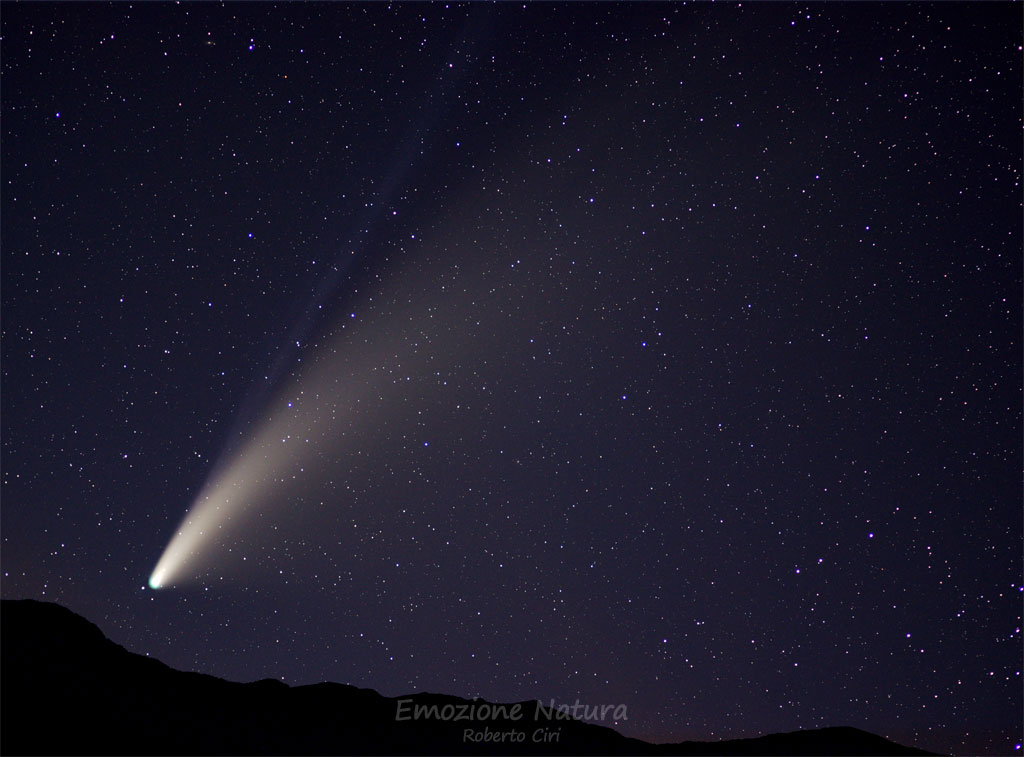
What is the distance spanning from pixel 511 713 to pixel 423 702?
65.8 inches

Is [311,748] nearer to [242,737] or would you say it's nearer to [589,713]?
[242,737]

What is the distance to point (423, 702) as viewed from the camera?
36.1 ft

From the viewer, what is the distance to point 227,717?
30.0 feet

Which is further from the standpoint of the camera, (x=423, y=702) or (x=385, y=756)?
(x=423, y=702)

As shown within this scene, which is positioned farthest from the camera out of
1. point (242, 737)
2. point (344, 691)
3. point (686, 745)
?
point (344, 691)

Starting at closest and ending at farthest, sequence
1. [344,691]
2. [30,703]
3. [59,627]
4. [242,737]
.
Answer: [30,703]
[242,737]
[59,627]
[344,691]

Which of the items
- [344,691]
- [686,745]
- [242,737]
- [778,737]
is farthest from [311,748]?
[778,737]

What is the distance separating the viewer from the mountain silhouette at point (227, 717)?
7.50 metres

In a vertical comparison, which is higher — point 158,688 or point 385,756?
point 158,688

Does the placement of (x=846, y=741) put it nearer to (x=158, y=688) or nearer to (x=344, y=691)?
(x=344, y=691)

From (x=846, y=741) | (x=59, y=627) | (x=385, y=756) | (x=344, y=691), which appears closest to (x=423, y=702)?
(x=344, y=691)

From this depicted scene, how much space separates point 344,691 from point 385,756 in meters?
2.64

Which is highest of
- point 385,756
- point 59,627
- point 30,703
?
point 59,627

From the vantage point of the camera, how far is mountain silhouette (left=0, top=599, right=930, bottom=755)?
750cm
